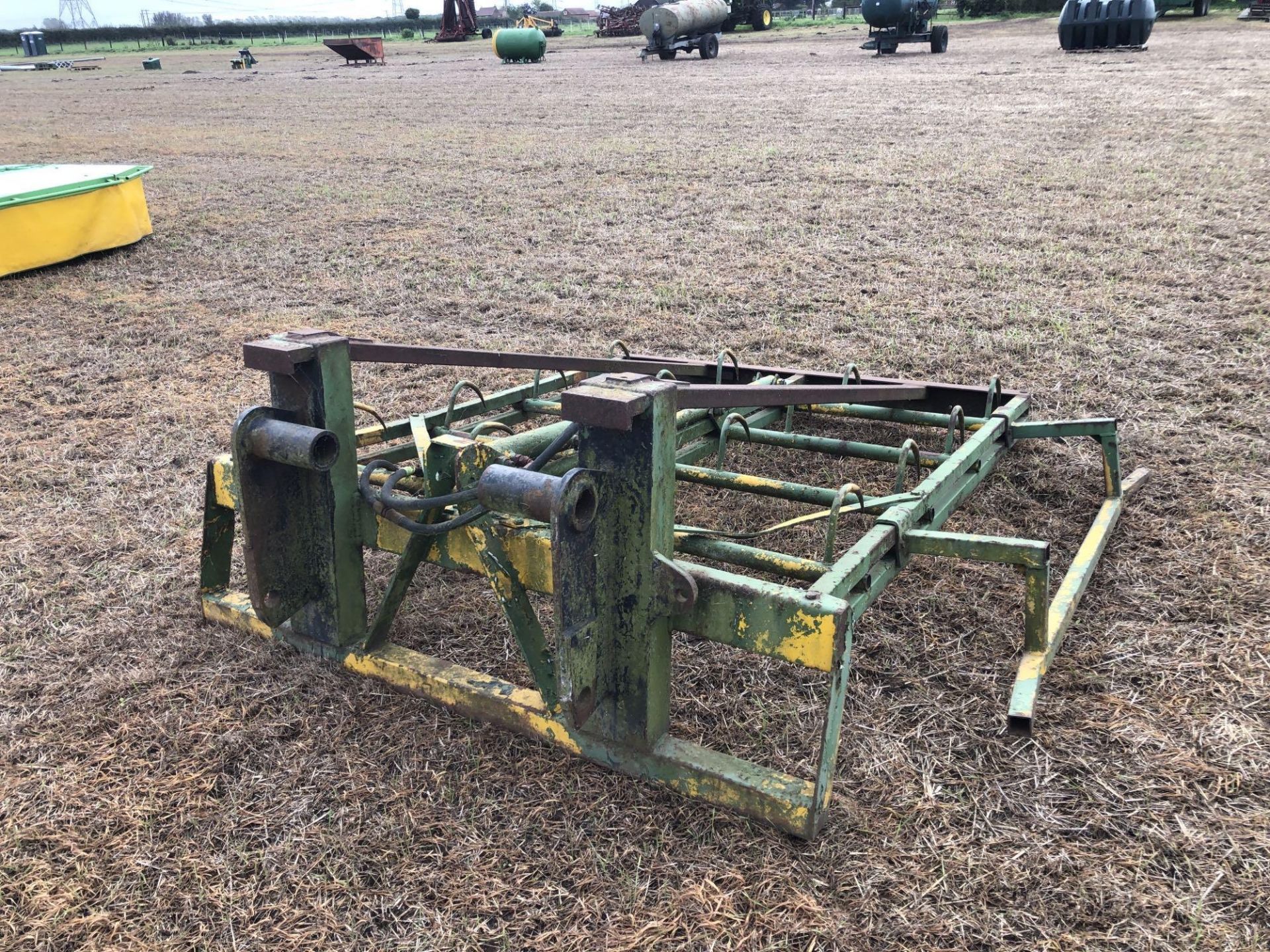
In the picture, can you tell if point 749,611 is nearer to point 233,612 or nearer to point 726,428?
point 726,428

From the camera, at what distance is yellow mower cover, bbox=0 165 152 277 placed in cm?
725

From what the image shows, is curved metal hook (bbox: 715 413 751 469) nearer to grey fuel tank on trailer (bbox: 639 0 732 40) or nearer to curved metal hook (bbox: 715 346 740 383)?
curved metal hook (bbox: 715 346 740 383)

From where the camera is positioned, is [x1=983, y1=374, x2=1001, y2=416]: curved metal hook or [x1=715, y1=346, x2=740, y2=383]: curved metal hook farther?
[x1=715, y1=346, x2=740, y2=383]: curved metal hook

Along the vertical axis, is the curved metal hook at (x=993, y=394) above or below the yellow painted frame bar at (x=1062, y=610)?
above

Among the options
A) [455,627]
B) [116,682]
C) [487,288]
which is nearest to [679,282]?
[487,288]

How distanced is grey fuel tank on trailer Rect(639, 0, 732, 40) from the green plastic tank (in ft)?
12.0

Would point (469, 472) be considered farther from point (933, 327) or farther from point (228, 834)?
point (933, 327)

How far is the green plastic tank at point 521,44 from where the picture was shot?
28.8m

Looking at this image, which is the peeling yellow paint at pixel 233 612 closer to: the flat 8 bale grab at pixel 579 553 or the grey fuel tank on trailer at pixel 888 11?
the flat 8 bale grab at pixel 579 553

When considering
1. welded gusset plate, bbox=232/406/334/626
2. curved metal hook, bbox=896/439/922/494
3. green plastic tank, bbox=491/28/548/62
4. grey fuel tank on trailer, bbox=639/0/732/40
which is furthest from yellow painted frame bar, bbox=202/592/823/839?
green plastic tank, bbox=491/28/548/62

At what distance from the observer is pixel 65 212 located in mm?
7547

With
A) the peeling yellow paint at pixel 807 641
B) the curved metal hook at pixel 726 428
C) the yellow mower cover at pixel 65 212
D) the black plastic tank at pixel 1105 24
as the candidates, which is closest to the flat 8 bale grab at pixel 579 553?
the peeling yellow paint at pixel 807 641

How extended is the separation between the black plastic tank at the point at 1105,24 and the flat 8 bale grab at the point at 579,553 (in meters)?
21.7

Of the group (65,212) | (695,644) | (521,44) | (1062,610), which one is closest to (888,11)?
(521,44)
